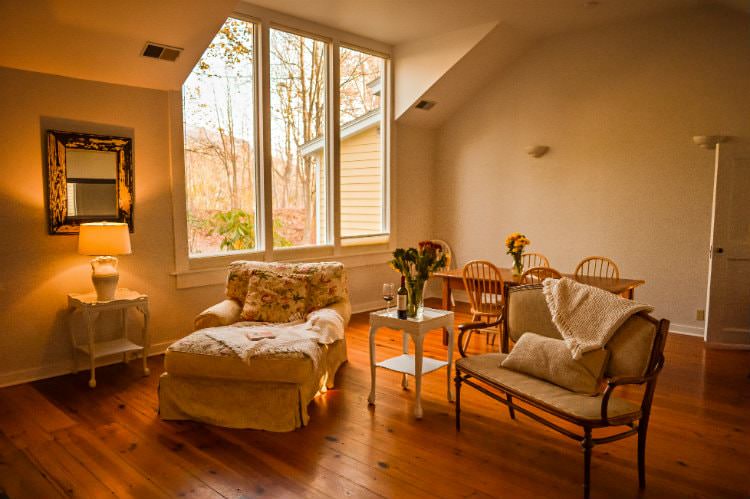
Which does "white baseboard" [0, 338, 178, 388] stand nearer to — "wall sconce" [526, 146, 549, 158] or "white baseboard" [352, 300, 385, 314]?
"white baseboard" [352, 300, 385, 314]

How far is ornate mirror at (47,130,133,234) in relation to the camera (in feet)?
13.3

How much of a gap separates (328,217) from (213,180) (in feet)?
4.85

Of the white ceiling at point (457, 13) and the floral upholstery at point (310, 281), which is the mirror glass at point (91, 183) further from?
the white ceiling at point (457, 13)

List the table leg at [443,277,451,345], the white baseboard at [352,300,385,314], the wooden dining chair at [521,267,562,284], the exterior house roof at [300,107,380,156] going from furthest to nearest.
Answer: the white baseboard at [352,300,385,314] < the exterior house roof at [300,107,380,156] < the table leg at [443,277,451,345] < the wooden dining chair at [521,267,562,284]

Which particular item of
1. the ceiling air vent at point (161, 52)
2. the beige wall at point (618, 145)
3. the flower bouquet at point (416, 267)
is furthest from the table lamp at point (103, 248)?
the beige wall at point (618, 145)

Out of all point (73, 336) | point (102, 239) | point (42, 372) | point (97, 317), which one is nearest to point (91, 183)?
point (102, 239)

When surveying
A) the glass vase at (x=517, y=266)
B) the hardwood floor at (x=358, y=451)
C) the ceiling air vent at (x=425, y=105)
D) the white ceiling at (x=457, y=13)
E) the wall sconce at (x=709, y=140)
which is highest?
the white ceiling at (x=457, y=13)

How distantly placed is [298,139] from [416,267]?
2767 mm

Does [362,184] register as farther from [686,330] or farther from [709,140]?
[686,330]

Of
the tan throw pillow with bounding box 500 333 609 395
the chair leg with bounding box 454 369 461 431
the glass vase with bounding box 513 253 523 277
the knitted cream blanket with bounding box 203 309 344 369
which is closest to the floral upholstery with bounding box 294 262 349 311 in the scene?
the knitted cream blanket with bounding box 203 309 344 369

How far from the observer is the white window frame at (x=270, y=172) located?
474 cm

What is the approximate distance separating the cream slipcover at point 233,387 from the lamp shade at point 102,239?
1.10 meters

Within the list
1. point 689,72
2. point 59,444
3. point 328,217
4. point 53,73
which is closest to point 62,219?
point 53,73

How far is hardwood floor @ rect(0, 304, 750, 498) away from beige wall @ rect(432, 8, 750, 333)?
6.65ft
